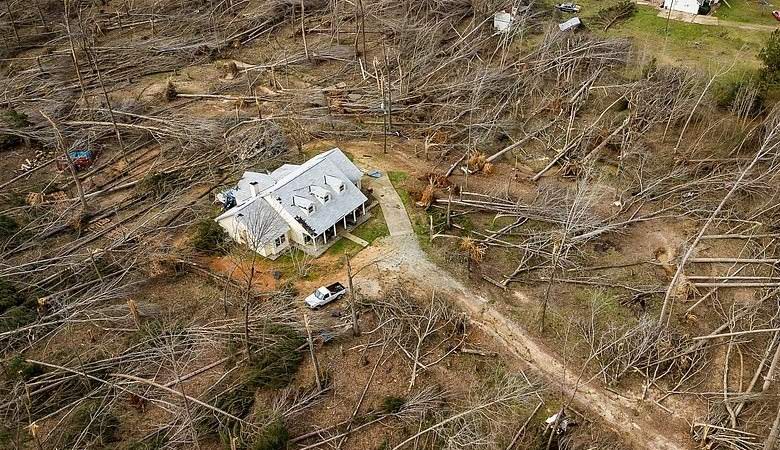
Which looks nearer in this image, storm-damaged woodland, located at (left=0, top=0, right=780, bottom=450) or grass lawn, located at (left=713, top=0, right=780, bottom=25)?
storm-damaged woodland, located at (left=0, top=0, right=780, bottom=450)

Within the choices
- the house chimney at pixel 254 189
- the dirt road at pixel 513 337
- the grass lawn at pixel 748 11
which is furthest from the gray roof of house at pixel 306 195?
the grass lawn at pixel 748 11

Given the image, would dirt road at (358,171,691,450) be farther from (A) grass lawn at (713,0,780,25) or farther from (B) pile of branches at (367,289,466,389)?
(A) grass lawn at (713,0,780,25)

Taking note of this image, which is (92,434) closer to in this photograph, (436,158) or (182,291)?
(182,291)

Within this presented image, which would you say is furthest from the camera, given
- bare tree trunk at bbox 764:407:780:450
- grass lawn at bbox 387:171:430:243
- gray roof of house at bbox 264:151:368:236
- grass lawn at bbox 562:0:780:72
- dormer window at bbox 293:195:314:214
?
grass lawn at bbox 562:0:780:72

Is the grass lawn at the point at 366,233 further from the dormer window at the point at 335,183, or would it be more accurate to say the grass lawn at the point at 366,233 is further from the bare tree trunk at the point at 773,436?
the bare tree trunk at the point at 773,436

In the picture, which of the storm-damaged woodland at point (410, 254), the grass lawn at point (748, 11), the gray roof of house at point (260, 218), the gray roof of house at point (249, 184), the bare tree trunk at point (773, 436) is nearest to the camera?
the bare tree trunk at point (773, 436)

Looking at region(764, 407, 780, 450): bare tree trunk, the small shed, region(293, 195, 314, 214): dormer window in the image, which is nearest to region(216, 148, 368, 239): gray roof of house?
region(293, 195, 314, 214): dormer window

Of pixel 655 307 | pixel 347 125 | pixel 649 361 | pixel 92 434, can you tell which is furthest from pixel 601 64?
pixel 92 434
